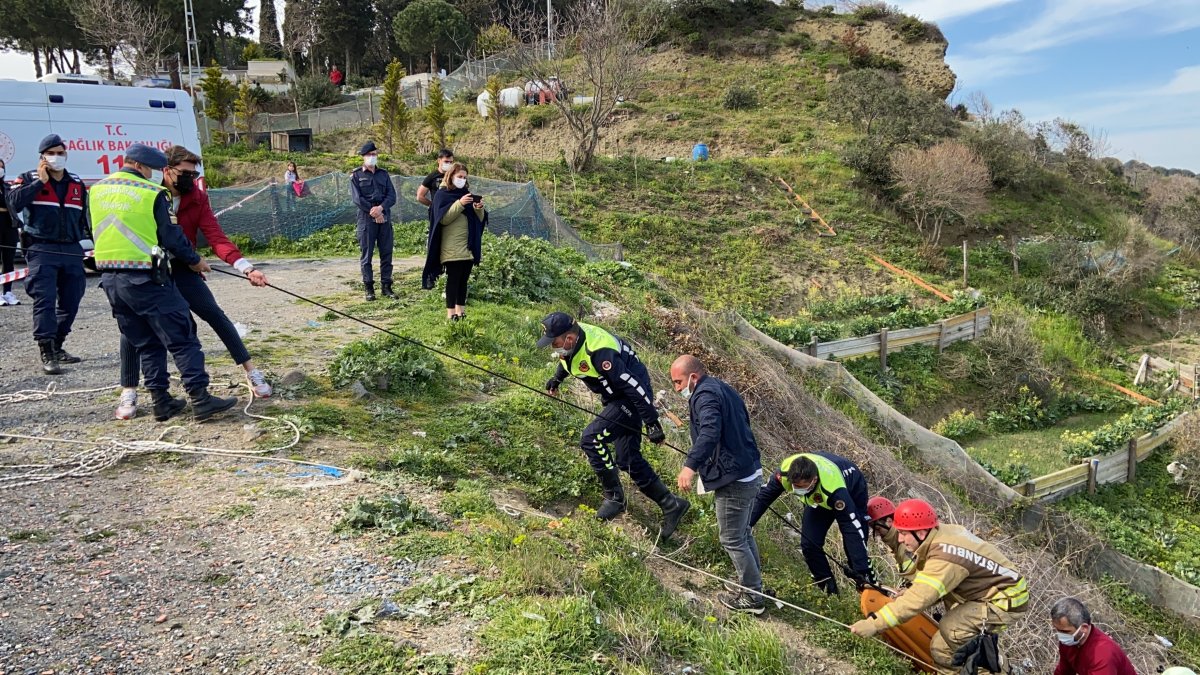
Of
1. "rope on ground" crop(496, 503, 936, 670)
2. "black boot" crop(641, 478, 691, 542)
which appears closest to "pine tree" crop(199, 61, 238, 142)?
"rope on ground" crop(496, 503, 936, 670)

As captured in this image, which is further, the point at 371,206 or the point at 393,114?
the point at 393,114

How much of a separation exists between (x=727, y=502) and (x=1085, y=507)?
369 inches

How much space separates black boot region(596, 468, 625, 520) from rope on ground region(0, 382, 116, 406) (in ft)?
13.1

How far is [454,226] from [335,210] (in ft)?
29.9

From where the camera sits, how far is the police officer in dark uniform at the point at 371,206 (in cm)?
904

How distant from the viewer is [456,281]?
8133 mm

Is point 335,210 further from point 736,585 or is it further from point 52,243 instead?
point 736,585

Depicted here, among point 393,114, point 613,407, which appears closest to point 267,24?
point 393,114

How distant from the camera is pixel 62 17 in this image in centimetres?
3638

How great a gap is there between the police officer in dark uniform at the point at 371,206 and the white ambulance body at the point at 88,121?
4.01 m

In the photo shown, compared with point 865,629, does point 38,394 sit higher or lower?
higher

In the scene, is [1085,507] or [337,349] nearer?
[337,349]

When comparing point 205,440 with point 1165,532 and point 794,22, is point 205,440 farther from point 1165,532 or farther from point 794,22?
point 794,22

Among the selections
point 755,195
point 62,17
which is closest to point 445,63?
Answer: point 62,17
